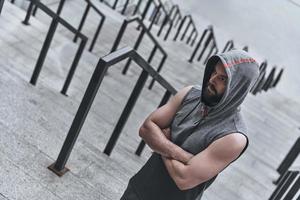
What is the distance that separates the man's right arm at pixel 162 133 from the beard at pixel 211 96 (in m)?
Result: 0.27

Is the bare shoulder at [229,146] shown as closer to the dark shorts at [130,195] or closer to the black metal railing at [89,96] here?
the dark shorts at [130,195]

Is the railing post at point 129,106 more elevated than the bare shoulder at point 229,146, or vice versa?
the bare shoulder at point 229,146

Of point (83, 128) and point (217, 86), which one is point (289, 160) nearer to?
point (83, 128)

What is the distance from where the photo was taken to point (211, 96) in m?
2.44

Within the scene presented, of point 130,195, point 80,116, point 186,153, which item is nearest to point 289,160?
point 80,116

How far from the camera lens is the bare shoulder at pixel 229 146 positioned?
7.79 feet

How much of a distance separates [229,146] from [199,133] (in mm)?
203

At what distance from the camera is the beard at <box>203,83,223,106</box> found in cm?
Answer: 243

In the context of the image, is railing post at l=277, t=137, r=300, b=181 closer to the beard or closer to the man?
the man

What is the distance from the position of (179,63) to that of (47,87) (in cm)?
620

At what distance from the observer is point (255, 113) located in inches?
411

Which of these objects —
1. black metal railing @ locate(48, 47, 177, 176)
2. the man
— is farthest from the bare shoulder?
black metal railing @ locate(48, 47, 177, 176)

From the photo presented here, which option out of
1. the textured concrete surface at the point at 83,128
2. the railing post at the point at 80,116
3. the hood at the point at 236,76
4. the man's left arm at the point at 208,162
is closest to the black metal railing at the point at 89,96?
the railing post at the point at 80,116

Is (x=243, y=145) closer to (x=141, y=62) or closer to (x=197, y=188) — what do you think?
(x=197, y=188)
